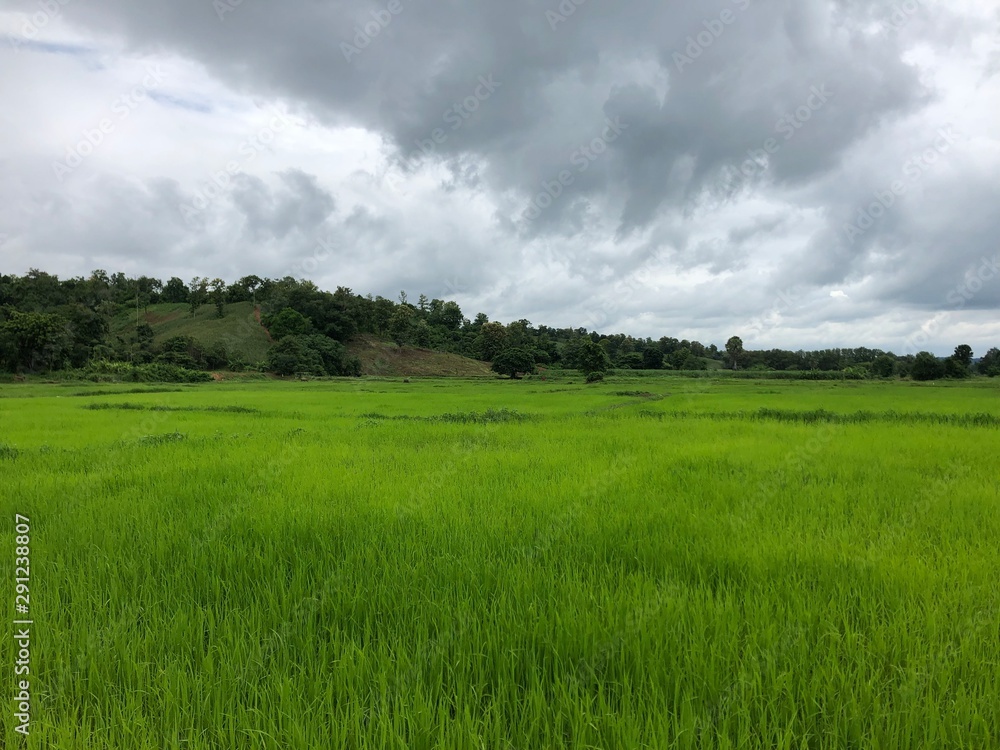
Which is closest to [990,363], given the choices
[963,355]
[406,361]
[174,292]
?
[963,355]

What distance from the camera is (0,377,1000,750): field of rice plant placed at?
195 centimetres

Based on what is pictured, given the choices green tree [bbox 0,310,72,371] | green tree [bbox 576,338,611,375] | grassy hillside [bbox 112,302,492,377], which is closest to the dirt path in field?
grassy hillside [bbox 112,302,492,377]

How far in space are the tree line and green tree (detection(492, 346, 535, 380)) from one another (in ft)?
0.52

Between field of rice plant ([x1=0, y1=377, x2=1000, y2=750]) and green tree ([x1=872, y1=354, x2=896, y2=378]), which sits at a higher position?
green tree ([x1=872, y1=354, x2=896, y2=378])

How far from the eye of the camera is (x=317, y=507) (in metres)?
4.86

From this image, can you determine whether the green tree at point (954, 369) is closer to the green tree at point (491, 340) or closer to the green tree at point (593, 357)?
the green tree at point (593, 357)

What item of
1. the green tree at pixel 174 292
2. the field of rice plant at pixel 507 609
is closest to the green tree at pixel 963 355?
the field of rice plant at pixel 507 609

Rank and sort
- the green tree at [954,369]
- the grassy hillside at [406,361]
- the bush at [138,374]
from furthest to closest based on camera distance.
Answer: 1. the grassy hillside at [406,361]
2. the green tree at [954,369]
3. the bush at [138,374]

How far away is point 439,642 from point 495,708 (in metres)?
0.57

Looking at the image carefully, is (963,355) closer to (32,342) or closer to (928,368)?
(928,368)

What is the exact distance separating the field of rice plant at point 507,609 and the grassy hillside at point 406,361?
67903 mm

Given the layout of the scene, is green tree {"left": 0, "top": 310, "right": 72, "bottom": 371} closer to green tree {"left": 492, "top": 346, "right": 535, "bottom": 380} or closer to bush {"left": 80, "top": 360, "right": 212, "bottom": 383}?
bush {"left": 80, "top": 360, "right": 212, "bottom": 383}

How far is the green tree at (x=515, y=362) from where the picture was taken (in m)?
64.6

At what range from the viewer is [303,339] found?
63.9 m
